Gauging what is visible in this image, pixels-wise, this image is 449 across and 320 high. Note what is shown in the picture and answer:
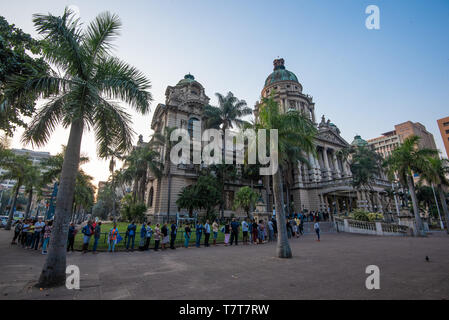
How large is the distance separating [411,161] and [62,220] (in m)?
27.0

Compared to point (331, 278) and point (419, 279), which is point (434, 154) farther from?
point (331, 278)

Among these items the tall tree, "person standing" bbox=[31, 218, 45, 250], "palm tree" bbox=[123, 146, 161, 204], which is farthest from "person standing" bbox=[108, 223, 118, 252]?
A: "palm tree" bbox=[123, 146, 161, 204]

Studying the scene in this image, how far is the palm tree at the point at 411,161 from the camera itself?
2050cm

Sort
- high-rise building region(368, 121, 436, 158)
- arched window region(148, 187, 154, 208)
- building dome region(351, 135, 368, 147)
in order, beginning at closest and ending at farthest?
1. arched window region(148, 187, 154, 208)
2. building dome region(351, 135, 368, 147)
3. high-rise building region(368, 121, 436, 158)

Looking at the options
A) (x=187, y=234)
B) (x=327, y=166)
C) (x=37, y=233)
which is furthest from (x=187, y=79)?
(x=37, y=233)

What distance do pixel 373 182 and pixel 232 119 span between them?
2725 centimetres

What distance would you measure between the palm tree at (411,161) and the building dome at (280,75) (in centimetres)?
4054

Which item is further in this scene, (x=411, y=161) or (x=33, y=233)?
(x=411, y=161)

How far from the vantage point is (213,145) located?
32906 millimetres

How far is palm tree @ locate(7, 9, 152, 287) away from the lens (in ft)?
20.1

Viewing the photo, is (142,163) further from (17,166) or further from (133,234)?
(133,234)

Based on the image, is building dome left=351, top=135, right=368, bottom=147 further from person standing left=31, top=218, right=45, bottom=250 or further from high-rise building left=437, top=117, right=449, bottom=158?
person standing left=31, top=218, right=45, bottom=250

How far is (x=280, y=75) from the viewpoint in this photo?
194 feet
